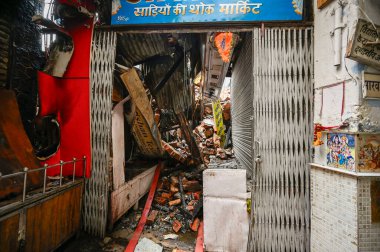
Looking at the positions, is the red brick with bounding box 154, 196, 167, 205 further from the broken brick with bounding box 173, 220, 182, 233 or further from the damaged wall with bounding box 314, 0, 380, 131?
the damaged wall with bounding box 314, 0, 380, 131

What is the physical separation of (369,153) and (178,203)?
4287 millimetres

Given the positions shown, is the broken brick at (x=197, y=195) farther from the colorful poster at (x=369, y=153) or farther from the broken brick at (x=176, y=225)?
the colorful poster at (x=369, y=153)

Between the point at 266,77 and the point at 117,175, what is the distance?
376 centimetres

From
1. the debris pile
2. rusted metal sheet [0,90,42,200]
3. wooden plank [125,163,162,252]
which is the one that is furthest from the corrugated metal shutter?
rusted metal sheet [0,90,42,200]

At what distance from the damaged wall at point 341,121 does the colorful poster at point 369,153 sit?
0.36 ft

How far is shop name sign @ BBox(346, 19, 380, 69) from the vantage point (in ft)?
8.50

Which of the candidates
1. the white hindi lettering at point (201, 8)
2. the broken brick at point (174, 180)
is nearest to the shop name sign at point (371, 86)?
the white hindi lettering at point (201, 8)

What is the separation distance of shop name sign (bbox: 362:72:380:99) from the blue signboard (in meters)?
1.69

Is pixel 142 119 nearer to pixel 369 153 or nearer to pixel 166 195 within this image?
pixel 166 195

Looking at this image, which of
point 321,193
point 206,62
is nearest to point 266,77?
point 321,193

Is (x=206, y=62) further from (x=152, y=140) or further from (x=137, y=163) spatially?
(x=137, y=163)

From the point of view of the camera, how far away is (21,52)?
4.29 meters

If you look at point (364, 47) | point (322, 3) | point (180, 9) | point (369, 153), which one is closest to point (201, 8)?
point (180, 9)

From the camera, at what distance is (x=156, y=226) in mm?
4629
